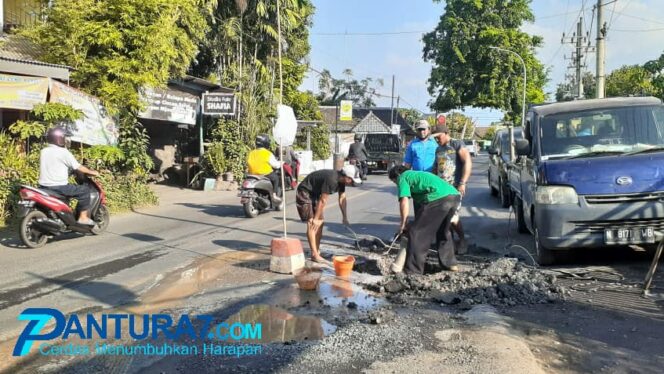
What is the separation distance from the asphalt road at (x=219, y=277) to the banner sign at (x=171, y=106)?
5729 millimetres

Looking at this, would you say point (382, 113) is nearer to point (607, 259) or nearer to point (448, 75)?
point (448, 75)

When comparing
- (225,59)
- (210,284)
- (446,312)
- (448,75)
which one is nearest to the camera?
(446,312)

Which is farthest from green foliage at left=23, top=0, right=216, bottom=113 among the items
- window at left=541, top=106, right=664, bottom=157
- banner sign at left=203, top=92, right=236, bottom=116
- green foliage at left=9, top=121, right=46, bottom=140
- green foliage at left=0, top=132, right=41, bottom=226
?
window at left=541, top=106, right=664, bottom=157

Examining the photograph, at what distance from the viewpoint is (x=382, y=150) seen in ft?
96.4

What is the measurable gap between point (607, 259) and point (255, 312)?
15.7 feet

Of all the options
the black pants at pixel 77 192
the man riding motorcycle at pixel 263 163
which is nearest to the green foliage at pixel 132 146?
the man riding motorcycle at pixel 263 163

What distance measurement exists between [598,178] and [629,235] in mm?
739

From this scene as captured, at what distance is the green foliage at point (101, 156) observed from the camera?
41.7 ft

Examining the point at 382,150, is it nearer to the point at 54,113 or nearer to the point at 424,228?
the point at 54,113

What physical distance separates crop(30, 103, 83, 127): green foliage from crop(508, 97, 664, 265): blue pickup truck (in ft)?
29.0

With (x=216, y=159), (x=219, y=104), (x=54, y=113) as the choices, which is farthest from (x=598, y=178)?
(x=219, y=104)

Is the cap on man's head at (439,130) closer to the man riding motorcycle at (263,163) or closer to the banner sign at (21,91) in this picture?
the man riding motorcycle at (263,163)

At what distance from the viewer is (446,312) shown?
5.49 metres

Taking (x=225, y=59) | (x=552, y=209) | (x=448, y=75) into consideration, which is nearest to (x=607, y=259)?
(x=552, y=209)
